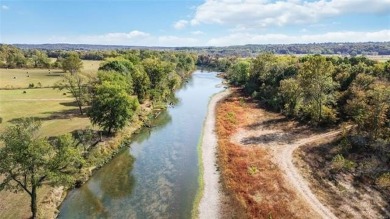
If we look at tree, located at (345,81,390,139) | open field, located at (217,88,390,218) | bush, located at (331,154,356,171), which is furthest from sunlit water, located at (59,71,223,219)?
tree, located at (345,81,390,139)

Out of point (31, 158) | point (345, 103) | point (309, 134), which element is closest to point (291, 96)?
point (345, 103)

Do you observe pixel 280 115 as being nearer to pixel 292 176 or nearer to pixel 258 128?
pixel 258 128

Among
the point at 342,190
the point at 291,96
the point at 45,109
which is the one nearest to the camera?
the point at 342,190

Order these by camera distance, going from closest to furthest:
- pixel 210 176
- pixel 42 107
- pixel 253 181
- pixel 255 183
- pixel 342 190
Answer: pixel 342 190
pixel 255 183
pixel 253 181
pixel 210 176
pixel 42 107

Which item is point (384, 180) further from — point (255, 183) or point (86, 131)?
point (86, 131)

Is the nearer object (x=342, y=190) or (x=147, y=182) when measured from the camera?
(x=342, y=190)

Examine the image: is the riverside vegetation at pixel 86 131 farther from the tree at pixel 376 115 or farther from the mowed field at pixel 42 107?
the tree at pixel 376 115
